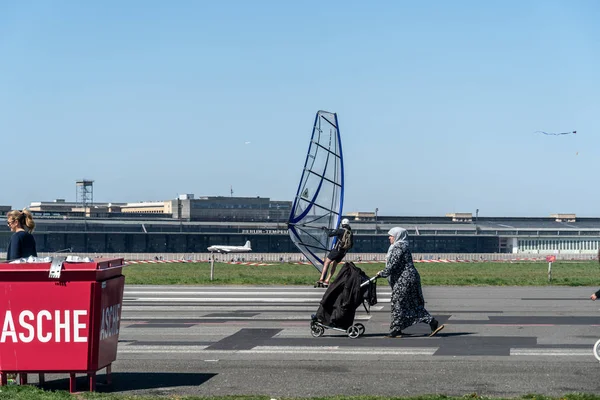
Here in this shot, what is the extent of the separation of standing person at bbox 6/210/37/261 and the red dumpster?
2.20 m

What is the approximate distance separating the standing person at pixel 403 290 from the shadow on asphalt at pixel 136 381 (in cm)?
419

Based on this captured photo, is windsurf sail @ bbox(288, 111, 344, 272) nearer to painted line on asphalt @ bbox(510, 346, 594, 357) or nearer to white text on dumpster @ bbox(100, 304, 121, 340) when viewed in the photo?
painted line on asphalt @ bbox(510, 346, 594, 357)

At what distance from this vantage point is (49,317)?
8891 millimetres

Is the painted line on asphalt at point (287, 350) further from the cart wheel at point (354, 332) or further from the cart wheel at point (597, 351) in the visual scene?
the cart wheel at point (597, 351)

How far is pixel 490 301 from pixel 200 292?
7.99 metres

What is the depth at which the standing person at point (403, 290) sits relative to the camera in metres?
13.5

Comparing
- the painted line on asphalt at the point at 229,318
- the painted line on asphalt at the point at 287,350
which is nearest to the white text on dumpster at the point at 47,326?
the painted line on asphalt at the point at 287,350

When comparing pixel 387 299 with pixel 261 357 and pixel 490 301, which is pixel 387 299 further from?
pixel 261 357

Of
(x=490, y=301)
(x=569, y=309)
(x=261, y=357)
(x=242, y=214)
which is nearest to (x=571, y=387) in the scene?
(x=261, y=357)

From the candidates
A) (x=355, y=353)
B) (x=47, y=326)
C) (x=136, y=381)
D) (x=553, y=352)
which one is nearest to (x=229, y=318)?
(x=355, y=353)

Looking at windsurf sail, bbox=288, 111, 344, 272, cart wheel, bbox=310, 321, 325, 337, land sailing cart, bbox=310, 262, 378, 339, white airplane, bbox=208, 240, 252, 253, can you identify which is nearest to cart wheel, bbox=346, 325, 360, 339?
land sailing cart, bbox=310, 262, 378, 339

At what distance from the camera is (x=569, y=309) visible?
18.1 meters

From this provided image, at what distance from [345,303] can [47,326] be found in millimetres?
5669

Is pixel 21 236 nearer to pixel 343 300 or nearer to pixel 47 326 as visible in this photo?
pixel 47 326
